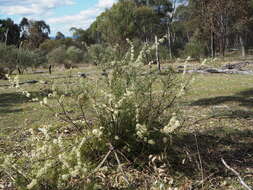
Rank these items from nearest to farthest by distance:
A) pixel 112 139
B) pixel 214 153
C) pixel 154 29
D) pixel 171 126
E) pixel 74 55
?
pixel 171 126, pixel 112 139, pixel 214 153, pixel 74 55, pixel 154 29

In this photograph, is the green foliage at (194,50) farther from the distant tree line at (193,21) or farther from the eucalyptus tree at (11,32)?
the eucalyptus tree at (11,32)

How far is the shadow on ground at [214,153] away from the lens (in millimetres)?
2773

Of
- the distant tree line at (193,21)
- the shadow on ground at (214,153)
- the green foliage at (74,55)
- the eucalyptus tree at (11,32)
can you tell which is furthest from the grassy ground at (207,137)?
the eucalyptus tree at (11,32)

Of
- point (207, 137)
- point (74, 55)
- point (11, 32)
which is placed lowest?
point (207, 137)

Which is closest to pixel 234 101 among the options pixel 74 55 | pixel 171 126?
pixel 171 126

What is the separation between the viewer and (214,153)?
3211 millimetres

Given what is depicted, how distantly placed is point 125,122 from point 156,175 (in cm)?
60

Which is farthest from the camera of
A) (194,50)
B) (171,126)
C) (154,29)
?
(154,29)

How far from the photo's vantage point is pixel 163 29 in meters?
38.2

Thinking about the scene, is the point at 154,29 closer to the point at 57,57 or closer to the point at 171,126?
the point at 57,57

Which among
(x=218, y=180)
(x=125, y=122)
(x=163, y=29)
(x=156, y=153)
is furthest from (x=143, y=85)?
(x=163, y=29)

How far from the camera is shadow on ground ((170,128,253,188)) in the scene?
109 inches

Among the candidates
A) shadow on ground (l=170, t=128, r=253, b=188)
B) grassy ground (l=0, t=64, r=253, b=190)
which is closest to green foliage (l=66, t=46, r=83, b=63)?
grassy ground (l=0, t=64, r=253, b=190)

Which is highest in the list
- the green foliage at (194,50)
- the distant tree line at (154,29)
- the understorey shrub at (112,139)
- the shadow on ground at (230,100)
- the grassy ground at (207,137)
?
the distant tree line at (154,29)
